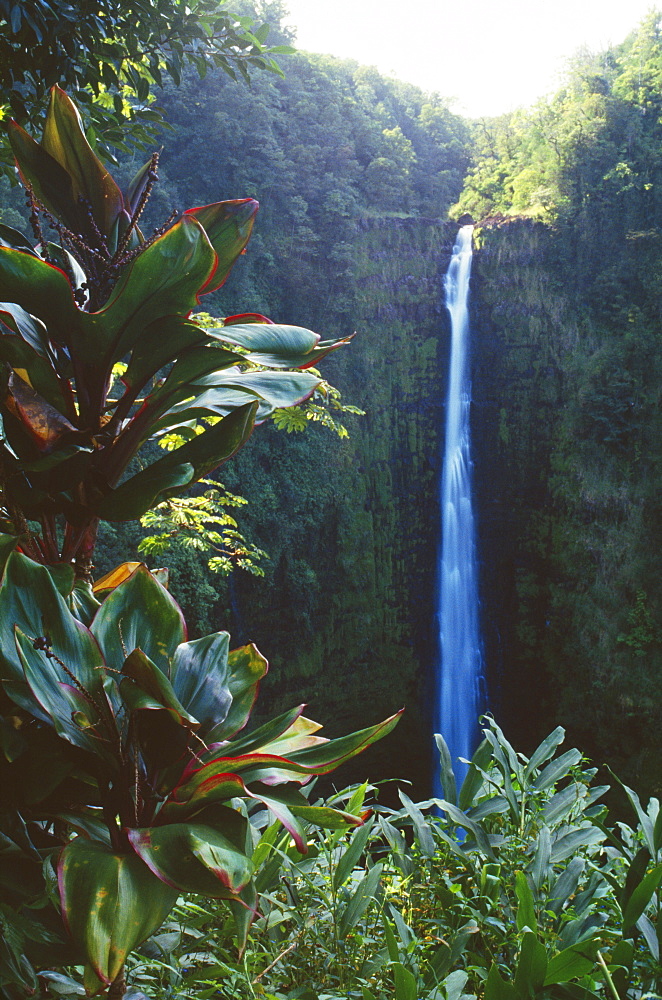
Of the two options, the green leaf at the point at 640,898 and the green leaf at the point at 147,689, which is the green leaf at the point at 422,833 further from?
the green leaf at the point at 147,689

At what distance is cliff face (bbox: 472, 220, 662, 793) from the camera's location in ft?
23.7

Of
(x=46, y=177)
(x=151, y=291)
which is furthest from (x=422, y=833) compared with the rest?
(x=46, y=177)

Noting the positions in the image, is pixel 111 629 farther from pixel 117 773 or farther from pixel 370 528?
pixel 370 528

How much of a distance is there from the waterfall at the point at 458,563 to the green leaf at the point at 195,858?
7.51 meters

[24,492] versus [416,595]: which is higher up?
[24,492]

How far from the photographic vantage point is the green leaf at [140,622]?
1.88 ft

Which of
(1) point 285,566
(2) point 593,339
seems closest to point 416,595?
(1) point 285,566

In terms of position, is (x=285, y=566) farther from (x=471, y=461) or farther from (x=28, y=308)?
(x=28, y=308)

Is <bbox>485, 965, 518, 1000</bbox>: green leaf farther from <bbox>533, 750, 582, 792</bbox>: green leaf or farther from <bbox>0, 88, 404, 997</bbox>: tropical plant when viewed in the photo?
<bbox>533, 750, 582, 792</bbox>: green leaf

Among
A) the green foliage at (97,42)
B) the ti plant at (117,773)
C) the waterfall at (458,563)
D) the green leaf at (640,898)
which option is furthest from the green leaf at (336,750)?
the waterfall at (458,563)

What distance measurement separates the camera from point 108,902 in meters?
0.40

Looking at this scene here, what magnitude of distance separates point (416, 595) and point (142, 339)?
786 centimetres

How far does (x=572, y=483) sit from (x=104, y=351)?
7881 mm

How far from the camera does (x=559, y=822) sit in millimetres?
907
